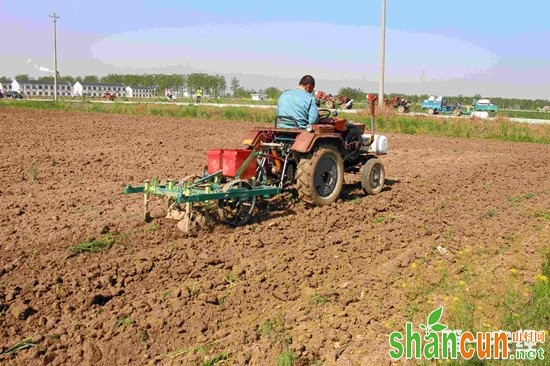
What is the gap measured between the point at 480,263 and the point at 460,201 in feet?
9.53

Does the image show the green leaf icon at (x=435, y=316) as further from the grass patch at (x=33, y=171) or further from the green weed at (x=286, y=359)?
the grass patch at (x=33, y=171)

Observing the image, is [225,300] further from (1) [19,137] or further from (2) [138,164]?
(1) [19,137]

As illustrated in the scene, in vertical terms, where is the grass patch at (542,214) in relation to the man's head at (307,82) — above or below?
below

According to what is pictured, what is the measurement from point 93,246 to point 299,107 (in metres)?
3.03

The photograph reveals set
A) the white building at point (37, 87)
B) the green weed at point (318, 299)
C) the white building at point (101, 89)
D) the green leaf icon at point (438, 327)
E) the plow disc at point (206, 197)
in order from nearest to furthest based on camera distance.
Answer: the green leaf icon at point (438, 327)
the green weed at point (318, 299)
the plow disc at point (206, 197)
the white building at point (37, 87)
the white building at point (101, 89)

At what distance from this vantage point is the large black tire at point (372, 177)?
25.9 ft

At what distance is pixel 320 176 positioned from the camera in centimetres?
704

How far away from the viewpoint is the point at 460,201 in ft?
25.5

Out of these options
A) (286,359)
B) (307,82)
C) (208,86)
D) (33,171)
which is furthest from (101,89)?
(286,359)

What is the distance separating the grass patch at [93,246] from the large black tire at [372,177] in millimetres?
3713

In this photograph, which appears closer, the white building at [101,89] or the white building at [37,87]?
the white building at [37,87]

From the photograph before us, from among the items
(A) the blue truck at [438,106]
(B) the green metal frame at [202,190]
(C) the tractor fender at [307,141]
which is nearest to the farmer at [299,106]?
(C) the tractor fender at [307,141]

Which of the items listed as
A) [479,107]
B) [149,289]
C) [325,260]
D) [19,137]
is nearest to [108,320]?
[149,289]

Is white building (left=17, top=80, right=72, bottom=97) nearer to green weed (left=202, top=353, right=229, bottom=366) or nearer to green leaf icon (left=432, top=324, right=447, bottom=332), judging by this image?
green weed (left=202, top=353, right=229, bottom=366)
